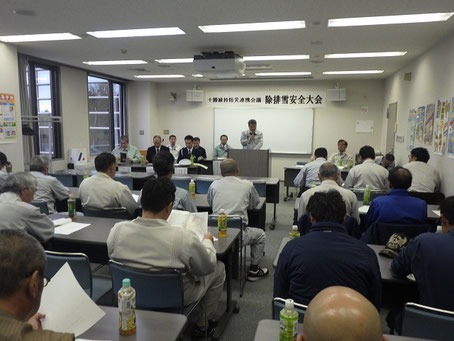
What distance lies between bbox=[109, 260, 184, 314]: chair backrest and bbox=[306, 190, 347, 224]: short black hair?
0.81 metres

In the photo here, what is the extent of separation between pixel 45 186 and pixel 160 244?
2.61 meters

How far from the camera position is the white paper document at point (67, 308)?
1395 millimetres

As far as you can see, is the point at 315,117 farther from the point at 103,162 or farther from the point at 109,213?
the point at 109,213

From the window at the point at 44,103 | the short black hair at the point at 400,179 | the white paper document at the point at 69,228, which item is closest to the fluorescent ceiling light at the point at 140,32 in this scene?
the window at the point at 44,103

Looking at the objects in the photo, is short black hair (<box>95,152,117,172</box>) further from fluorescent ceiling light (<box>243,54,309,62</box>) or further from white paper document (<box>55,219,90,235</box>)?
fluorescent ceiling light (<box>243,54,309,62</box>)

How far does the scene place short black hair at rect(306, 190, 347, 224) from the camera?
188cm

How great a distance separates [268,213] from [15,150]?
4376 mm

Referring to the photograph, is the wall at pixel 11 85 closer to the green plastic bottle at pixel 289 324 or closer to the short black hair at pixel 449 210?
the green plastic bottle at pixel 289 324

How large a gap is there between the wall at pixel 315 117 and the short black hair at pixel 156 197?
7864mm

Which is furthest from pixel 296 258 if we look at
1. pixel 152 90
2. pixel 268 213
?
pixel 152 90

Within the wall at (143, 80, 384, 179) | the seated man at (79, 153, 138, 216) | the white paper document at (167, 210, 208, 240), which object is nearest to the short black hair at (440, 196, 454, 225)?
the white paper document at (167, 210, 208, 240)

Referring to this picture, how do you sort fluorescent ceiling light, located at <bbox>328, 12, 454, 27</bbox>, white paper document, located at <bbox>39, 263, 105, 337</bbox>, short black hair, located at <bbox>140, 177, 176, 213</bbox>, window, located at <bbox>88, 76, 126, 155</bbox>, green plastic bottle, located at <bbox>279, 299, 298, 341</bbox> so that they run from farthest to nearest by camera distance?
window, located at <bbox>88, 76, 126, 155</bbox>, fluorescent ceiling light, located at <bbox>328, 12, 454, 27</bbox>, short black hair, located at <bbox>140, 177, 176, 213</bbox>, white paper document, located at <bbox>39, 263, 105, 337</bbox>, green plastic bottle, located at <bbox>279, 299, 298, 341</bbox>

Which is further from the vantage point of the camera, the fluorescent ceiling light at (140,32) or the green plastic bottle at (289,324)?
the fluorescent ceiling light at (140,32)

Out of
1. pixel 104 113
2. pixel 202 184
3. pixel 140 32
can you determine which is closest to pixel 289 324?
pixel 202 184
